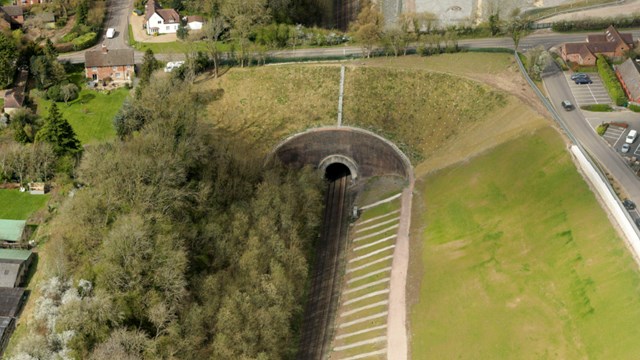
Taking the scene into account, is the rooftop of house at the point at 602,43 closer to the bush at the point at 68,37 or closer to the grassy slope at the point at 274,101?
the grassy slope at the point at 274,101

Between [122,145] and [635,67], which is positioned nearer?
[122,145]

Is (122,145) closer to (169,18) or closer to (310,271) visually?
(310,271)

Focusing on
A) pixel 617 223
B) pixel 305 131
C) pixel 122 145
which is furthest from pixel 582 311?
pixel 122 145

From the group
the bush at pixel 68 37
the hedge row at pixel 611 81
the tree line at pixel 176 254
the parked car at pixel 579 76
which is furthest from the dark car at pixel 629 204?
the bush at pixel 68 37

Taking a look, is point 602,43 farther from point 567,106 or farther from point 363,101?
point 363,101

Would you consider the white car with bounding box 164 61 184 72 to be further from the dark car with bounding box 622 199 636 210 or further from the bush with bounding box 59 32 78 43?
the dark car with bounding box 622 199 636 210

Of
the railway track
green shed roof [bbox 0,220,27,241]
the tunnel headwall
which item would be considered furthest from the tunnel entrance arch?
green shed roof [bbox 0,220,27,241]

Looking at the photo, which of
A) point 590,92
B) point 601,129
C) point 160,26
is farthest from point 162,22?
point 601,129
